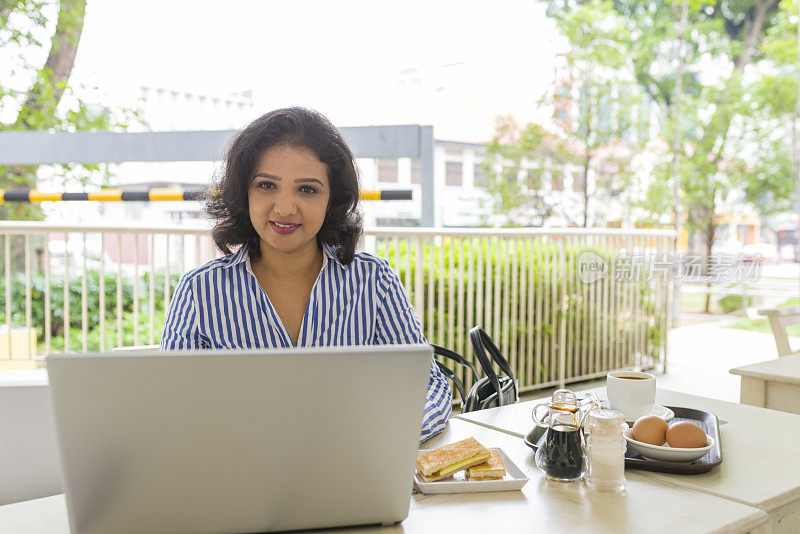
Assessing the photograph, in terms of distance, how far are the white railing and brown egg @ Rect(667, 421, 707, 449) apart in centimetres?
248

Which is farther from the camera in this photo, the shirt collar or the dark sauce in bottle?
the shirt collar

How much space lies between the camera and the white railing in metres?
3.39

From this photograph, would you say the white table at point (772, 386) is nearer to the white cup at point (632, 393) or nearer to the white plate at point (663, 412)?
the white plate at point (663, 412)

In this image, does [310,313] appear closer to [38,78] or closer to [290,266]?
[290,266]

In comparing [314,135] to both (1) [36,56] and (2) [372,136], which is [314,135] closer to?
(2) [372,136]

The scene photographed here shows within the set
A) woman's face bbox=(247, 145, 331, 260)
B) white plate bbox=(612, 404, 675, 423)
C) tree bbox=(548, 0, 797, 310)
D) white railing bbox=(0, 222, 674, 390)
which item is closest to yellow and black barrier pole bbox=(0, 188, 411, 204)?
white railing bbox=(0, 222, 674, 390)

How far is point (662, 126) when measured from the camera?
9758 millimetres

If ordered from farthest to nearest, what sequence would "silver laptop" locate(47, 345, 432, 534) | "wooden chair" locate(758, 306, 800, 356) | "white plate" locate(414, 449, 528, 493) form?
1. "wooden chair" locate(758, 306, 800, 356)
2. "white plate" locate(414, 449, 528, 493)
3. "silver laptop" locate(47, 345, 432, 534)

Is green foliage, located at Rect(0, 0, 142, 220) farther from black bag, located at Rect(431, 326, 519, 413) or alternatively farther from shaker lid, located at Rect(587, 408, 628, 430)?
shaker lid, located at Rect(587, 408, 628, 430)

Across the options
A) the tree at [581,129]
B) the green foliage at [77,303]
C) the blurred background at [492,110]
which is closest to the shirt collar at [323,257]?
the blurred background at [492,110]

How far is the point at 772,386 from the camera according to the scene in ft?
6.45

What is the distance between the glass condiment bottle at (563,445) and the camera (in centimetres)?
103

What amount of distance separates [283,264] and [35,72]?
5.56 m

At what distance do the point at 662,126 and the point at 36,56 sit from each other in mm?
7786
